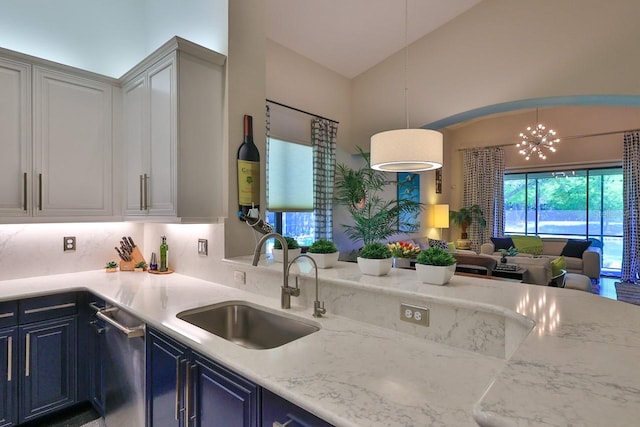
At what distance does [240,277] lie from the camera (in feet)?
7.39

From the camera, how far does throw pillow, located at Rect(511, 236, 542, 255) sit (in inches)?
280

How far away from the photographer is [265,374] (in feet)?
3.59

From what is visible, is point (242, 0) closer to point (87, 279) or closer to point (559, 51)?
point (87, 279)

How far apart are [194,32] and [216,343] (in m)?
2.46

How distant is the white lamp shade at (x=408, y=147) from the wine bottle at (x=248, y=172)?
3.50 ft

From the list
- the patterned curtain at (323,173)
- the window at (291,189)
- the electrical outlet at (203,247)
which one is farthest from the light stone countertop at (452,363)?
the patterned curtain at (323,173)

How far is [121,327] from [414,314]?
1.57 metres

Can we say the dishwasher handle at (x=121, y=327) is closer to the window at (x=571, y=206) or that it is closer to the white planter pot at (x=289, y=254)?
the white planter pot at (x=289, y=254)

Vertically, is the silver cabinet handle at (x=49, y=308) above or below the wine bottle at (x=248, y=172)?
below

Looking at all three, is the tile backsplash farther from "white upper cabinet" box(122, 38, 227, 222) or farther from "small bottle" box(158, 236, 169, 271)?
"white upper cabinet" box(122, 38, 227, 222)

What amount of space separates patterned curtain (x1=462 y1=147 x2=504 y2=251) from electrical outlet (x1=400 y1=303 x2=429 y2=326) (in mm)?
7484

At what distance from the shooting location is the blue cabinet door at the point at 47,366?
2.10 m

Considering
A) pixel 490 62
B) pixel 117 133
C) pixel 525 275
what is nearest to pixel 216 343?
pixel 117 133

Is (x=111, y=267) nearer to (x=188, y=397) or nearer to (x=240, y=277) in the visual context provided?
(x=240, y=277)
